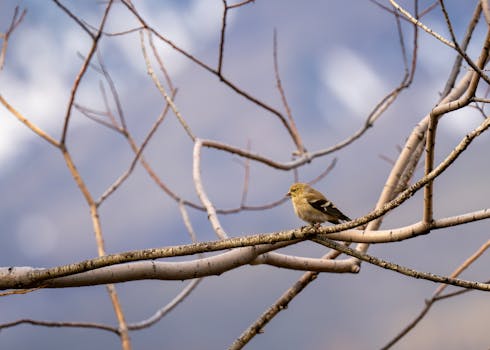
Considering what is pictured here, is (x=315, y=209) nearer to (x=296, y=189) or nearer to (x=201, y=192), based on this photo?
(x=296, y=189)

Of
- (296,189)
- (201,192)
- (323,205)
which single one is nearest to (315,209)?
(323,205)

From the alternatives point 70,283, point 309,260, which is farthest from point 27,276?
point 309,260

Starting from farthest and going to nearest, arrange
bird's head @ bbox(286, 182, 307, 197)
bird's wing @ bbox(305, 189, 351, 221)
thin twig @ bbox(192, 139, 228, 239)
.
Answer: bird's head @ bbox(286, 182, 307, 197), bird's wing @ bbox(305, 189, 351, 221), thin twig @ bbox(192, 139, 228, 239)

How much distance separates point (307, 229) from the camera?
273cm

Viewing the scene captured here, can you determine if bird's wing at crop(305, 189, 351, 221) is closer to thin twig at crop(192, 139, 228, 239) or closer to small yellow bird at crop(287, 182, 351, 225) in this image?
small yellow bird at crop(287, 182, 351, 225)

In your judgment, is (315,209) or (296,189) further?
(296,189)

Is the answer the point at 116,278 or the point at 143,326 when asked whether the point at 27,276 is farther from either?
the point at 143,326

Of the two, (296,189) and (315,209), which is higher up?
(296,189)

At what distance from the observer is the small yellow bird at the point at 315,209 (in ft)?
15.3

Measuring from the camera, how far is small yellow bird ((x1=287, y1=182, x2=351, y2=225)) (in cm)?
467

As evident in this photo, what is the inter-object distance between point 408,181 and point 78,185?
2889 millimetres

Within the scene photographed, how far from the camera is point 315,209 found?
15.3 feet

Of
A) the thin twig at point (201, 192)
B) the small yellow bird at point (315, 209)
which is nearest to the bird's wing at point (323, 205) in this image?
the small yellow bird at point (315, 209)

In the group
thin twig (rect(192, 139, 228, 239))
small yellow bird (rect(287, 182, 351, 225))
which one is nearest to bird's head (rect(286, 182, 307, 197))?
small yellow bird (rect(287, 182, 351, 225))
